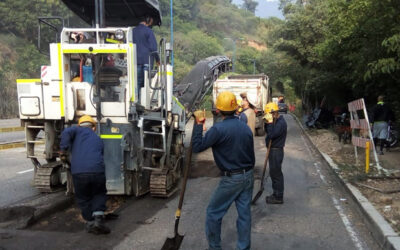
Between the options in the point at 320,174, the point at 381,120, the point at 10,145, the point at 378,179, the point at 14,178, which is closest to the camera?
the point at 378,179

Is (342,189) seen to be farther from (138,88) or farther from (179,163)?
(138,88)

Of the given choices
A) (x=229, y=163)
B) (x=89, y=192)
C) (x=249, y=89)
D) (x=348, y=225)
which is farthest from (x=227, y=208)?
(x=249, y=89)

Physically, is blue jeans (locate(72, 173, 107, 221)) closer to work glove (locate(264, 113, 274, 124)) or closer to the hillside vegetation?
work glove (locate(264, 113, 274, 124))

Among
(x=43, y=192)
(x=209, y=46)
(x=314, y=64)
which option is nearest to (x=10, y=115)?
(x=314, y=64)

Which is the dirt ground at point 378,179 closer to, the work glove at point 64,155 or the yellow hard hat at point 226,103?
the yellow hard hat at point 226,103

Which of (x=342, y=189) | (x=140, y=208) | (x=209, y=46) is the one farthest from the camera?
(x=209, y=46)

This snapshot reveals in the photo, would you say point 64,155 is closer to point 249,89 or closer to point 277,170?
point 277,170

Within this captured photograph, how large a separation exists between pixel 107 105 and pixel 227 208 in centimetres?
312

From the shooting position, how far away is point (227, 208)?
4.40 meters

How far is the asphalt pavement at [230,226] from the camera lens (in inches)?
196

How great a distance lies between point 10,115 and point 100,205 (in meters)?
31.0

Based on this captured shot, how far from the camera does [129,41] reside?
6574 mm

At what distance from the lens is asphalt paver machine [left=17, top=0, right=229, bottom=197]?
21.2 feet

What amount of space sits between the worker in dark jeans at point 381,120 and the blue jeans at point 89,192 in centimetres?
917
